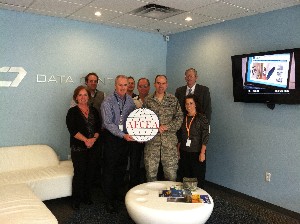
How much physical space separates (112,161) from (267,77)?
2.29m

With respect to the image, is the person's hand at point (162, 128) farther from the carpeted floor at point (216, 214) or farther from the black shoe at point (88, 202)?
the black shoe at point (88, 202)

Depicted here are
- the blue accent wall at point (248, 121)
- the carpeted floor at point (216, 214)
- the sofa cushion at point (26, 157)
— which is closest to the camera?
the carpeted floor at point (216, 214)

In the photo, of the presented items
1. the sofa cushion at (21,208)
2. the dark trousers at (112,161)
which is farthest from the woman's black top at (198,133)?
the sofa cushion at (21,208)

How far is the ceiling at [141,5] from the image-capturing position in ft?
12.9

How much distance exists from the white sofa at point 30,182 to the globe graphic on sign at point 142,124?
1.16 metres

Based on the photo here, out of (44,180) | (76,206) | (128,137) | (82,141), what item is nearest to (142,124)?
(128,137)

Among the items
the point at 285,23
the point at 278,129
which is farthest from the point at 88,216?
the point at 285,23

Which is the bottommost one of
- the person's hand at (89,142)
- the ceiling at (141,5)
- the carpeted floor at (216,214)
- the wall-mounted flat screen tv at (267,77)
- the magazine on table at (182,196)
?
the carpeted floor at (216,214)

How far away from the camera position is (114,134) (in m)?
3.77

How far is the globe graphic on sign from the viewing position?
151 inches

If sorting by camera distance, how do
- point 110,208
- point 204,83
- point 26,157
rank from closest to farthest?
point 110,208 → point 26,157 → point 204,83

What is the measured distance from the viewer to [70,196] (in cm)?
445

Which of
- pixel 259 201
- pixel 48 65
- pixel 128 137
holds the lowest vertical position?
pixel 259 201

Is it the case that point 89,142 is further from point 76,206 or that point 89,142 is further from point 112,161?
point 76,206
